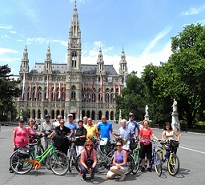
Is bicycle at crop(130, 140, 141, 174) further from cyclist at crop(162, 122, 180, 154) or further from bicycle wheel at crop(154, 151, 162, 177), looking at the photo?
cyclist at crop(162, 122, 180, 154)

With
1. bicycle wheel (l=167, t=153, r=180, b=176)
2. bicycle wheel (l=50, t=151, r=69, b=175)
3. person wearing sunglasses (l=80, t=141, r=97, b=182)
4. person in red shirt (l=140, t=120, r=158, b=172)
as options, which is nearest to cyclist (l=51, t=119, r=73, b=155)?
bicycle wheel (l=50, t=151, r=69, b=175)

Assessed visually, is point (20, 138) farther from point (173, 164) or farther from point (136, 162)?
point (173, 164)

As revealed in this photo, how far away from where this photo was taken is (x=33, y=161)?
357 inches

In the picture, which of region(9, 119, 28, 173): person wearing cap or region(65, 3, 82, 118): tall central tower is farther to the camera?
region(65, 3, 82, 118): tall central tower

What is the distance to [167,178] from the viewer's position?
28.5 ft

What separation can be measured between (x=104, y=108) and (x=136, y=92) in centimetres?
3435

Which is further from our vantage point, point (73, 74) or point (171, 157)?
point (73, 74)

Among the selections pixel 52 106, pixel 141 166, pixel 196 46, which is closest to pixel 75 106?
pixel 52 106

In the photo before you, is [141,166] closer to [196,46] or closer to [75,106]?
[196,46]

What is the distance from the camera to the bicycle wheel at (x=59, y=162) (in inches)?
356

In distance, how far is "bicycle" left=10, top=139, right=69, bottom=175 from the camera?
897cm

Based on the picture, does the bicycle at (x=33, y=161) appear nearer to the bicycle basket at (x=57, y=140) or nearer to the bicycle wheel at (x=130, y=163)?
the bicycle basket at (x=57, y=140)

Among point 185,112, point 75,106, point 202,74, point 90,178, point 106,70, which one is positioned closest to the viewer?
point 90,178

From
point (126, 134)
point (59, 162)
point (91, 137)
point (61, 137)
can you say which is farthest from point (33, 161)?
point (126, 134)
